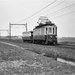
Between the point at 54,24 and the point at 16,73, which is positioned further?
the point at 54,24

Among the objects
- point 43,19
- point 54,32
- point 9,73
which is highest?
point 43,19

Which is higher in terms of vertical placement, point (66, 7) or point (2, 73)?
point (66, 7)

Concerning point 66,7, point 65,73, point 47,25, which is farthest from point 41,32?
point 65,73

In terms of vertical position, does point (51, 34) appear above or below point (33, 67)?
above

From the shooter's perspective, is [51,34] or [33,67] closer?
[33,67]

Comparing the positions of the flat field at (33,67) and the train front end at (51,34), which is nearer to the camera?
the flat field at (33,67)

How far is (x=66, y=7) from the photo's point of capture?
19641 mm

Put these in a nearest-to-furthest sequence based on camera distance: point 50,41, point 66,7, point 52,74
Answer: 1. point 52,74
2. point 66,7
3. point 50,41

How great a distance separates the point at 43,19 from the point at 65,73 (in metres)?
25.2

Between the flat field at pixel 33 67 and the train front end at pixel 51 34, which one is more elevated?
the train front end at pixel 51 34

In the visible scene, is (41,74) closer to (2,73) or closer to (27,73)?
(27,73)

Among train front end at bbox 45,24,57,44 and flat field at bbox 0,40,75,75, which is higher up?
train front end at bbox 45,24,57,44

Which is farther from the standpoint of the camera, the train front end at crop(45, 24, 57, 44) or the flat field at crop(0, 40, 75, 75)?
the train front end at crop(45, 24, 57, 44)

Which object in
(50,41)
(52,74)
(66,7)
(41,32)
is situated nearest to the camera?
(52,74)
